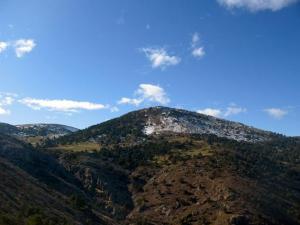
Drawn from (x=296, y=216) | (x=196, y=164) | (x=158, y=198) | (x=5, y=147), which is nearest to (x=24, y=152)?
(x=5, y=147)

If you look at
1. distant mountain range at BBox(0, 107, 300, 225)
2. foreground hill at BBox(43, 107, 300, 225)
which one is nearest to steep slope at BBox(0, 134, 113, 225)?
distant mountain range at BBox(0, 107, 300, 225)

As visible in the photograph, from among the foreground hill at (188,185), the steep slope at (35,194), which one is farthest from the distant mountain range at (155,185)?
the steep slope at (35,194)

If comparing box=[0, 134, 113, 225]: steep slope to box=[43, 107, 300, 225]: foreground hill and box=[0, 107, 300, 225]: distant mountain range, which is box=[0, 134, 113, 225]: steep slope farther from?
box=[43, 107, 300, 225]: foreground hill

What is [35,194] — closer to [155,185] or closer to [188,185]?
[188,185]

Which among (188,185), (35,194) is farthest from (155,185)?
(35,194)

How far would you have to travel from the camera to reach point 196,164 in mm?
164250

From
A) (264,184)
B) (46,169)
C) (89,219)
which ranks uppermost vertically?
(264,184)

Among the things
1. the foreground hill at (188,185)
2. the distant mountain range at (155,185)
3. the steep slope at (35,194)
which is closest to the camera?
the steep slope at (35,194)

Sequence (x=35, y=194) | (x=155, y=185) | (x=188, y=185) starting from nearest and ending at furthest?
(x=35, y=194), (x=188, y=185), (x=155, y=185)

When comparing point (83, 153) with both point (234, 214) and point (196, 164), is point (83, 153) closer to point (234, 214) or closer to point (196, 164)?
point (196, 164)

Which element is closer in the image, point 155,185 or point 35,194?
point 35,194

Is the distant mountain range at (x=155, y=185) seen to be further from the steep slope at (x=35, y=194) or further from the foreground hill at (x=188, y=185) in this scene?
the steep slope at (x=35, y=194)

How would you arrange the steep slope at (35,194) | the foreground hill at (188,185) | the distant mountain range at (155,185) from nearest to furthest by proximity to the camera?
1. the steep slope at (35,194)
2. the distant mountain range at (155,185)
3. the foreground hill at (188,185)

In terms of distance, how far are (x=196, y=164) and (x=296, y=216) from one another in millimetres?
44360
